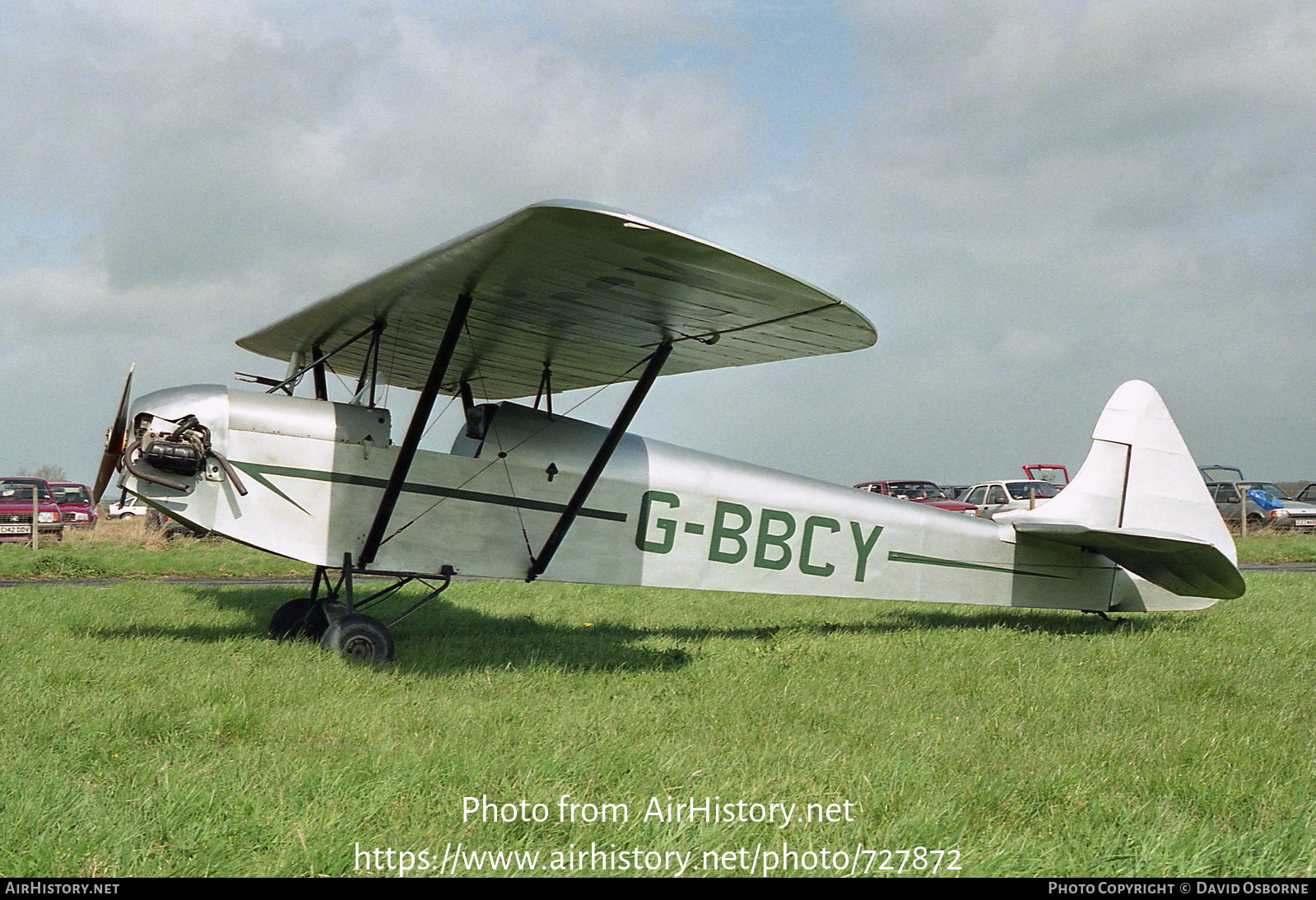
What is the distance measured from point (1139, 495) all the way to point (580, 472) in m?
5.30

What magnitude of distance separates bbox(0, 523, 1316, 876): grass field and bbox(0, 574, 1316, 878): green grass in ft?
0.05

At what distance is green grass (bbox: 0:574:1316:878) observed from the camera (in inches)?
119

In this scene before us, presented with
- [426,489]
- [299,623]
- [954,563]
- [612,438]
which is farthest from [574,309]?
[954,563]

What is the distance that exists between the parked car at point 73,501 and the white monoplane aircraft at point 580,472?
65.7ft

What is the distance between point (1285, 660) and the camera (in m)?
6.78

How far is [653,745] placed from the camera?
412 centimetres

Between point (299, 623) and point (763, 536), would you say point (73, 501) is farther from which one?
point (763, 536)

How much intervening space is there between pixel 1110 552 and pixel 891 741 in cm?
523

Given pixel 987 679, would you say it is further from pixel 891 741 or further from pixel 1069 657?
pixel 891 741

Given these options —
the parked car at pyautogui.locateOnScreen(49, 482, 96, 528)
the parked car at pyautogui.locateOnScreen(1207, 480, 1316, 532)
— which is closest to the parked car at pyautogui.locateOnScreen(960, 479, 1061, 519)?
the parked car at pyautogui.locateOnScreen(1207, 480, 1316, 532)

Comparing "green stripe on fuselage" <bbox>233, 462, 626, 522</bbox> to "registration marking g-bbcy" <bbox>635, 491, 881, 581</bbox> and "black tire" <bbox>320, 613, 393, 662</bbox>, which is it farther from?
"black tire" <bbox>320, 613, 393, 662</bbox>

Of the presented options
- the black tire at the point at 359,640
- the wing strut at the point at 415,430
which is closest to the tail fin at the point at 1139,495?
the wing strut at the point at 415,430

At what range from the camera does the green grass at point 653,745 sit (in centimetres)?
301
